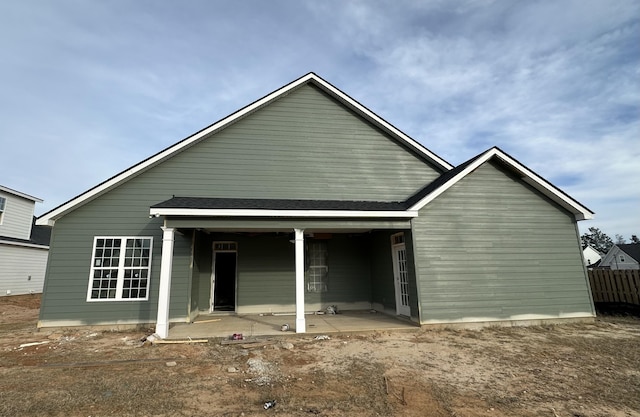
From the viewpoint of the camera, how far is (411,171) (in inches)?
433

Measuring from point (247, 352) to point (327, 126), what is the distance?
24.5 feet

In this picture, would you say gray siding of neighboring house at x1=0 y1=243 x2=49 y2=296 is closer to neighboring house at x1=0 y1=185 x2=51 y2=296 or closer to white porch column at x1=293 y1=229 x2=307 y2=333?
neighboring house at x1=0 y1=185 x2=51 y2=296

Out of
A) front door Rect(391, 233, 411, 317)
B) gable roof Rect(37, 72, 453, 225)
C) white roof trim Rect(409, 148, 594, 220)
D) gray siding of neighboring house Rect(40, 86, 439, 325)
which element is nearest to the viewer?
gray siding of neighboring house Rect(40, 86, 439, 325)

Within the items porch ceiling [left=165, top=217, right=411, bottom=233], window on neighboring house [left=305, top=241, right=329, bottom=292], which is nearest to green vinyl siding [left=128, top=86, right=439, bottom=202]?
porch ceiling [left=165, top=217, right=411, bottom=233]

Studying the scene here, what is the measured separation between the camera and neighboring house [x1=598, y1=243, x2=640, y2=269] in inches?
1416

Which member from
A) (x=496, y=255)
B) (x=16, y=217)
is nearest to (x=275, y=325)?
(x=496, y=255)

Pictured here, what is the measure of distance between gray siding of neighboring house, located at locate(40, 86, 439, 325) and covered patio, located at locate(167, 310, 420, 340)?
0.76 metres

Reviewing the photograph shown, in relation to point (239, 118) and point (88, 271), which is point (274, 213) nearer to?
point (239, 118)

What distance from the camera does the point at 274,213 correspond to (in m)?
8.23

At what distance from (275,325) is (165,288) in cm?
302

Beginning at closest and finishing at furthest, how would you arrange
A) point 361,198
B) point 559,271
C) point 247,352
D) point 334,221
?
point 247,352
point 334,221
point 559,271
point 361,198

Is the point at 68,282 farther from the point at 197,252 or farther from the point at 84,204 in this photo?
the point at 197,252

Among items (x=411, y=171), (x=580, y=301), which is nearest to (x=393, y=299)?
(x=411, y=171)

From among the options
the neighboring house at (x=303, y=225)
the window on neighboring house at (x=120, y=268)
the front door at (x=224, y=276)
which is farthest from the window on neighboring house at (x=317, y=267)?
the window on neighboring house at (x=120, y=268)
